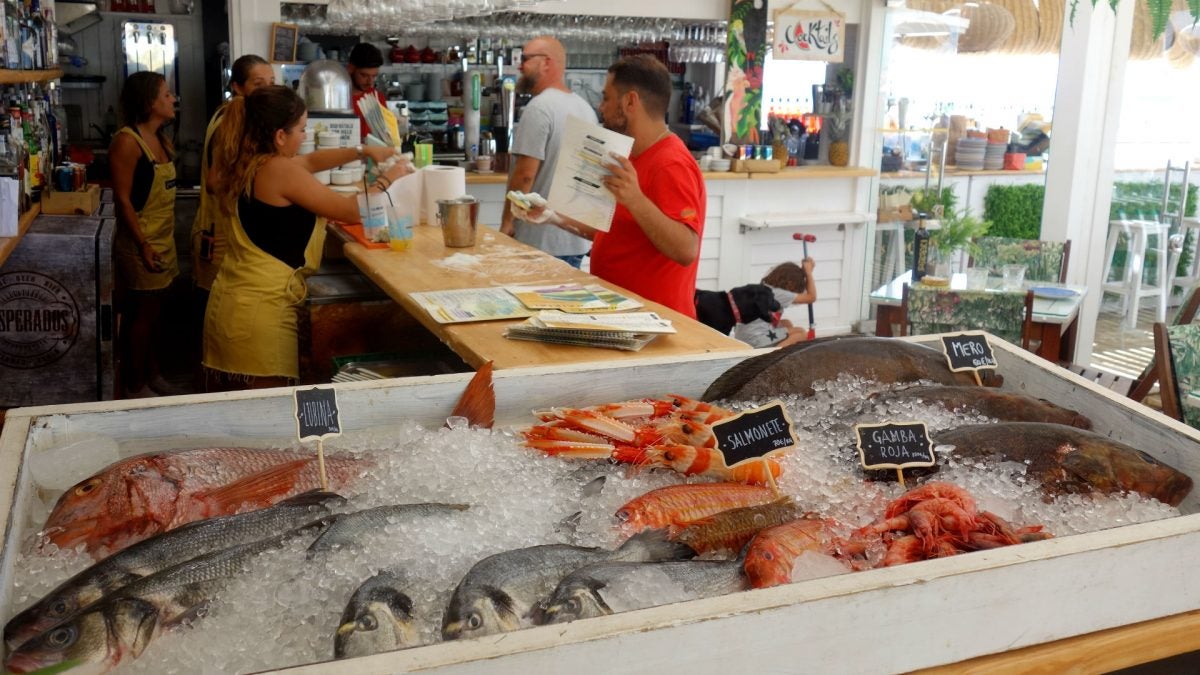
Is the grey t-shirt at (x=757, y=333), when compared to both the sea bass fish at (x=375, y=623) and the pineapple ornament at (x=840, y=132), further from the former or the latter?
the sea bass fish at (x=375, y=623)

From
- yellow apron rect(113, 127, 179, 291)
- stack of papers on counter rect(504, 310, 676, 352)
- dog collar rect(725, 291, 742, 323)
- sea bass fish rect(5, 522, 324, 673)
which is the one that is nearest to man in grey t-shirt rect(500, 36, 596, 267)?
dog collar rect(725, 291, 742, 323)

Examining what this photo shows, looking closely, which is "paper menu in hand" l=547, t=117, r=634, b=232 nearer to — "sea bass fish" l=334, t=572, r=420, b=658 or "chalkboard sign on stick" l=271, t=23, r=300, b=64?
"sea bass fish" l=334, t=572, r=420, b=658

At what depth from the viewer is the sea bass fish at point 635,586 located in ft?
4.16

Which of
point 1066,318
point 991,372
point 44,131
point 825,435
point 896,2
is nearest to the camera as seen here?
point 825,435

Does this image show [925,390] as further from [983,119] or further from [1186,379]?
[983,119]

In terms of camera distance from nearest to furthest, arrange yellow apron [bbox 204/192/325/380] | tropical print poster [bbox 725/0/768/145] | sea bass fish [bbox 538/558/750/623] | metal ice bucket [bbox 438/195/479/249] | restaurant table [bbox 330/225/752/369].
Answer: sea bass fish [bbox 538/558/750/623] → restaurant table [bbox 330/225/752/369] → yellow apron [bbox 204/192/325/380] → metal ice bucket [bbox 438/195/479/249] → tropical print poster [bbox 725/0/768/145]

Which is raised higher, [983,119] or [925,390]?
[983,119]

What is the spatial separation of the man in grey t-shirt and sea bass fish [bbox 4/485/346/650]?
3656 millimetres

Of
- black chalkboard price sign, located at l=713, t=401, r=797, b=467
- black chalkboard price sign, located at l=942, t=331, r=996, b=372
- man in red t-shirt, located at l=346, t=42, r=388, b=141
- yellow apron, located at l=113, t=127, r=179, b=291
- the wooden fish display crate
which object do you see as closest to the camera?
the wooden fish display crate

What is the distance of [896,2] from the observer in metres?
7.62

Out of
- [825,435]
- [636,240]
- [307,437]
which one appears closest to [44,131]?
[636,240]

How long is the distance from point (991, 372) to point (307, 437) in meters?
1.51

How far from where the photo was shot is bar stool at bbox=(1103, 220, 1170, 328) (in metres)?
6.98

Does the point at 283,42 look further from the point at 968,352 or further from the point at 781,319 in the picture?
the point at 968,352
